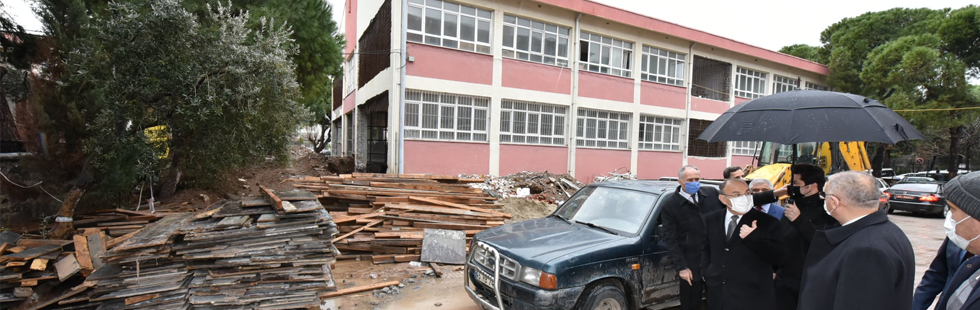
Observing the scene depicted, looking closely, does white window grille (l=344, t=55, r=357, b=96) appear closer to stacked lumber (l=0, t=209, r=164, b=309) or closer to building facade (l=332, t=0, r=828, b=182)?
building facade (l=332, t=0, r=828, b=182)

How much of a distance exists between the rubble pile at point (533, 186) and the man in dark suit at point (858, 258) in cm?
934

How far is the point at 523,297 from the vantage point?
12.1 feet

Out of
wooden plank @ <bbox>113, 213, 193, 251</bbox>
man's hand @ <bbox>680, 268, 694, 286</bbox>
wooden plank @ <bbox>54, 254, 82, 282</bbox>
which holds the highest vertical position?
man's hand @ <bbox>680, 268, 694, 286</bbox>

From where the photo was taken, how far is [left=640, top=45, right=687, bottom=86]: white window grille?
17.8 metres

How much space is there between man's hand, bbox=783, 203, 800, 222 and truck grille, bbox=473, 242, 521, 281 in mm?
2210

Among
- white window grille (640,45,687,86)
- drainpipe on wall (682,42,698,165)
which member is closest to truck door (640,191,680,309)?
white window grille (640,45,687,86)

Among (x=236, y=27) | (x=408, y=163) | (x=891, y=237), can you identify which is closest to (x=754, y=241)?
(x=891, y=237)

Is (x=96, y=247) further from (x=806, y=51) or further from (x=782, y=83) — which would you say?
(x=806, y=51)

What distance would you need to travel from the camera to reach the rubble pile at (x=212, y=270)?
167 inches

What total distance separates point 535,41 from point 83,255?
42.7ft

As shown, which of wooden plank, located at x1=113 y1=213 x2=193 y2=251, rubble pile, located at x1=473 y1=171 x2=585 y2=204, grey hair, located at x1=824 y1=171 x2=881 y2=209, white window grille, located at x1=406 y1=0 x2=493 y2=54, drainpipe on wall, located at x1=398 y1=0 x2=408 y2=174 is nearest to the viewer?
grey hair, located at x1=824 y1=171 x2=881 y2=209

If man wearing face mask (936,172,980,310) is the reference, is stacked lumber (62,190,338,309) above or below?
below

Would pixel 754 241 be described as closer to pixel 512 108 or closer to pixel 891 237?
pixel 891 237

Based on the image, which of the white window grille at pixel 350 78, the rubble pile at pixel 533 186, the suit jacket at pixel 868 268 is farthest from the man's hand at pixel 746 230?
the white window grille at pixel 350 78
